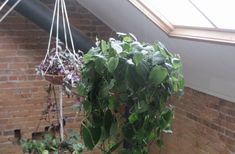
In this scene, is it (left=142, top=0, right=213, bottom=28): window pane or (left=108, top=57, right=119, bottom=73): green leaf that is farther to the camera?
(left=142, top=0, right=213, bottom=28): window pane

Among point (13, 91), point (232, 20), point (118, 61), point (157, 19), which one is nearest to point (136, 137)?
point (118, 61)

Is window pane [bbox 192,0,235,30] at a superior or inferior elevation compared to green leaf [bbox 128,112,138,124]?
superior

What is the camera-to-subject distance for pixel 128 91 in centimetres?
222

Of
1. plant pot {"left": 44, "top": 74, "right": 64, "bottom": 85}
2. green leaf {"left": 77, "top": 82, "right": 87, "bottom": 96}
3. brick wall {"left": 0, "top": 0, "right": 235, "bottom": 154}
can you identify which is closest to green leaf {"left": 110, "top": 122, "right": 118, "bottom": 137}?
green leaf {"left": 77, "top": 82, "right": 87, "bottom": 96}

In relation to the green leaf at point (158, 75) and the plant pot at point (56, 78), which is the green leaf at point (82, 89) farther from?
the plant pot at point (56, 78)

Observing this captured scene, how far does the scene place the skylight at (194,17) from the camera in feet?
9.45

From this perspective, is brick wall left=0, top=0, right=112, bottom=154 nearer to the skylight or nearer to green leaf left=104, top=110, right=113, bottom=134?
the skylight

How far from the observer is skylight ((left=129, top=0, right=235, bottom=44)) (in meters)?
2.88

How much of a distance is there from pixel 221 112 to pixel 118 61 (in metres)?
1.83

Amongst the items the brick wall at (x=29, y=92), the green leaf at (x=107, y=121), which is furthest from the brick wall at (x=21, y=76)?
the green leaf at (x=107, y=121)

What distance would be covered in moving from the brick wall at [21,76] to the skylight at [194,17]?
1.36m

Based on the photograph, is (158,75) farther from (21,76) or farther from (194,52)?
(21,76)

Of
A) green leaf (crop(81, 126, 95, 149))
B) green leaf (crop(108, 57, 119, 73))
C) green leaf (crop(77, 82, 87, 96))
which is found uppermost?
green leaf (crop(108, 57, 119, 73))

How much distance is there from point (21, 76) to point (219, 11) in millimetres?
2401
